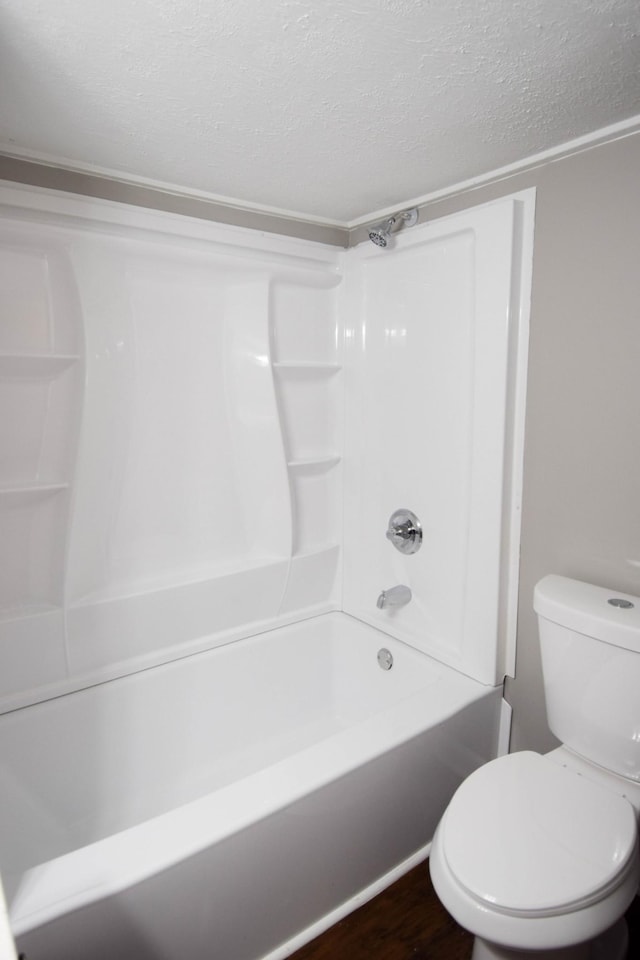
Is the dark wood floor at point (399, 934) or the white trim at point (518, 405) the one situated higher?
the white trim at point (518, 405)

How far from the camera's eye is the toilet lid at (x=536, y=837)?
1065mm

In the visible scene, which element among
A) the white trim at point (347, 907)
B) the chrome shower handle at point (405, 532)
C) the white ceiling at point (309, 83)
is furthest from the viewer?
the chrome shower handle at point (405, 532)

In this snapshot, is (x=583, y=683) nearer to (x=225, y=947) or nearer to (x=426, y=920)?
(x=426, y=920)

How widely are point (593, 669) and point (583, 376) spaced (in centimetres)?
76

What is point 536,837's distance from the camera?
1.16m

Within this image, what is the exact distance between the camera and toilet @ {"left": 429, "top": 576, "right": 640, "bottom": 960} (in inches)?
41.4

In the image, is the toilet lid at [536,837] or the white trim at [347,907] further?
the white trim at [347,907]

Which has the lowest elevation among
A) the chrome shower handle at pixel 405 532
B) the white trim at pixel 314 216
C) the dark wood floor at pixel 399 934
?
the dark wood floor at pixel 399 934

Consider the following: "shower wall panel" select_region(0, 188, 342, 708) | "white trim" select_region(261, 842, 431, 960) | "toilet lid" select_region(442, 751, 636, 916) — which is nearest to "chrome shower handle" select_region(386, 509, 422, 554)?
"shower wall panel" select_region(0, 188, 342, 708)

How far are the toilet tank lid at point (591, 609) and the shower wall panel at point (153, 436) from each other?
3.38ft

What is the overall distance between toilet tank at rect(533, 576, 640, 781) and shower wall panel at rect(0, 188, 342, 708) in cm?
106

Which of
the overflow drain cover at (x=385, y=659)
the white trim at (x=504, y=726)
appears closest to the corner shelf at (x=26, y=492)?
the overflow drain cover at (x=385, y=659)

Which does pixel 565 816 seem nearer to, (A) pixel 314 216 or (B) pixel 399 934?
(B) pixel 399 934

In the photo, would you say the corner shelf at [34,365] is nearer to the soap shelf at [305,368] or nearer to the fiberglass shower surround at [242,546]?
the fiberglass shower surround at [242,546]
